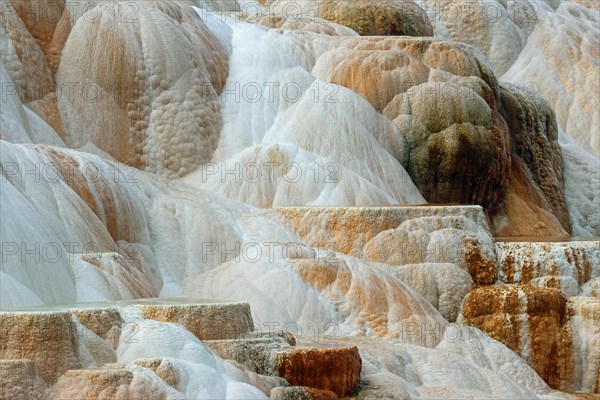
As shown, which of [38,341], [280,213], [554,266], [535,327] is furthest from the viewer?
[280,213]

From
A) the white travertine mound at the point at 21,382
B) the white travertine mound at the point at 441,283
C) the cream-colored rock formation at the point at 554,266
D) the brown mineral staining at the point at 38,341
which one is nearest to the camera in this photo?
A: the white travertine mound at the point at 21,382

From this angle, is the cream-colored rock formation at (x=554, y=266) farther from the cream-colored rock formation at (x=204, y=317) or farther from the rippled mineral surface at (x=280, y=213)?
the cream-colored rock formation at (x=204, y=317)

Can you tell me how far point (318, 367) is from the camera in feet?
36.2

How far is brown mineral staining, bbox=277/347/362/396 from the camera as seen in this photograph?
10953mm

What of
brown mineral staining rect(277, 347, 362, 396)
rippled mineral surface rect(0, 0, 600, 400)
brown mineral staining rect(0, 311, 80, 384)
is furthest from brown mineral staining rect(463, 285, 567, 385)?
brown mineral staining rect(0, 311, 80, 384)

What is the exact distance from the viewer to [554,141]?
74.6 feet

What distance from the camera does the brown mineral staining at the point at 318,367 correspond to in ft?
35.9

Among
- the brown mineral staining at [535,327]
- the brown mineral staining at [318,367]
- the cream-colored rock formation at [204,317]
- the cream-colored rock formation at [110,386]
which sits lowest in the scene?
the brown mineral staining at [535,327]

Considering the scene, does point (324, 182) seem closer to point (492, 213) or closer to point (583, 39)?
point (492, 213)

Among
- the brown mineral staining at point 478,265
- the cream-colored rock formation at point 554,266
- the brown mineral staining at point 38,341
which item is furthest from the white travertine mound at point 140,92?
the brown mineral staining at point 38,341

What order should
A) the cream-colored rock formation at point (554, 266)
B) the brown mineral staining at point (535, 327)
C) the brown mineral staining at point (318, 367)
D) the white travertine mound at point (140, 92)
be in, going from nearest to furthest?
1. the brown mineral staining at point (318, 367)
2. the brown mineral staining at point (535, 327)
3. the cream-colored rock formation at point (554, 266)
4. the white travertine mound at point (140, 92)

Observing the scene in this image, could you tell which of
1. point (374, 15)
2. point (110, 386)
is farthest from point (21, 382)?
point (374, 15)

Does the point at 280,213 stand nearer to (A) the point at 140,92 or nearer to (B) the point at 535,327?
(A) the point at 140,92

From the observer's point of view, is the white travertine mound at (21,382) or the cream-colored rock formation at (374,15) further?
the cream-colored rock formation at (374,15)
